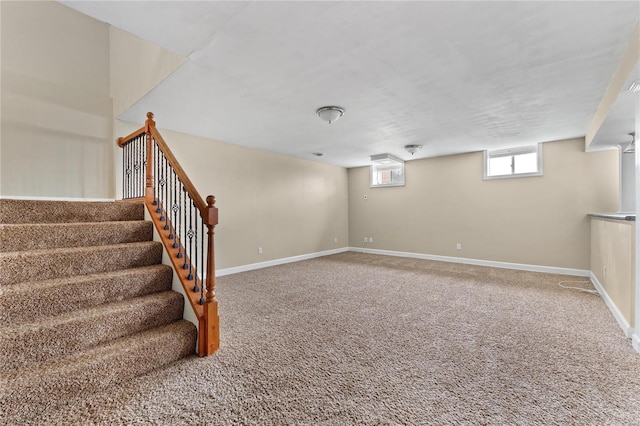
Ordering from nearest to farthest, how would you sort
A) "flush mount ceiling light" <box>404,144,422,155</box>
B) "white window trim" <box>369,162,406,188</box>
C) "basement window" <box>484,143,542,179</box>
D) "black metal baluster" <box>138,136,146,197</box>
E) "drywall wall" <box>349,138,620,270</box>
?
"black metal baluster" <box>138,136,146,197</box>
"drywall wall" <box>349,138,620,270</box>
"basement window" <box>484,143,542,179</box>
"flush mount ceiling light" <box>404,144,422,155</box>
"white window trim" <box>369,162,406,188</box>

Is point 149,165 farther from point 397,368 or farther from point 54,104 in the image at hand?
point 397,368

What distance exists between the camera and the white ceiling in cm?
183

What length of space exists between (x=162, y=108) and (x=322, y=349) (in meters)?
3.37

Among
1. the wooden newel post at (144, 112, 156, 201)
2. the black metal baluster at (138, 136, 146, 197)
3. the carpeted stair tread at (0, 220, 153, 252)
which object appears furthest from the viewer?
the black metal baluster at (138, 136, 146, 197)

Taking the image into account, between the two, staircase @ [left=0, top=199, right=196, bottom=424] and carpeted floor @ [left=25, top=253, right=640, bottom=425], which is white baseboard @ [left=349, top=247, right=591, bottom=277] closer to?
carpeted floor @ [left=25, top=253, right=640, bottom=425]

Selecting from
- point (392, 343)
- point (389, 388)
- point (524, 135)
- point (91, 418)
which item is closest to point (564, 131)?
point (524, 135)

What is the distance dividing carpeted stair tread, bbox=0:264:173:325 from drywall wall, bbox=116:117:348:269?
238 cm

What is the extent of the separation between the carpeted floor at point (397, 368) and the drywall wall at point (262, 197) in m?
1.85

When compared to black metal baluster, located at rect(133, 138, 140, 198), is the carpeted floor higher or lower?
lower

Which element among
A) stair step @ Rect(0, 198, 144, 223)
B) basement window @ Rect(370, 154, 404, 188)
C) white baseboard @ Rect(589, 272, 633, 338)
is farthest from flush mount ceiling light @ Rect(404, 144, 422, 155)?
stair step @ Rect(0, 198, 144, 223)

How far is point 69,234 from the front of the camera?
2.42 m

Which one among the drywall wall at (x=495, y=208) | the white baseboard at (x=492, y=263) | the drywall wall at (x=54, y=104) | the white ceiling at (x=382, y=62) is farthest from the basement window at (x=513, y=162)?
the drywall wall at (x=54, y=104)

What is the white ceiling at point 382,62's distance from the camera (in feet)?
6.02

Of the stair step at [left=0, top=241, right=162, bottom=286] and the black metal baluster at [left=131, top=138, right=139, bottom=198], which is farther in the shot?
the black metal baluster at [left=131, top=138, right=139, bottom=198]
